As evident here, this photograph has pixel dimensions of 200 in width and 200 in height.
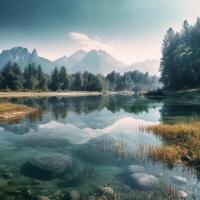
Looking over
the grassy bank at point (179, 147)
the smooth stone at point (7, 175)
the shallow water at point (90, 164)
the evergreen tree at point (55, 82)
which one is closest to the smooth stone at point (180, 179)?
the shallow water at point (90, 164)

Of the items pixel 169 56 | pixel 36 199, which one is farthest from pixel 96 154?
pixel 169 56

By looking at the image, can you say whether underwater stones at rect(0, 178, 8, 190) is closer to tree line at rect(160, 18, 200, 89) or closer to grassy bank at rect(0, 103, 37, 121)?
grassy bank at rect(0, 103, 37, 121)

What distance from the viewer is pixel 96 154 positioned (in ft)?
71.1

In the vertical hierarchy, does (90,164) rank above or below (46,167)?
below

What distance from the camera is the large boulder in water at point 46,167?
16391 mm

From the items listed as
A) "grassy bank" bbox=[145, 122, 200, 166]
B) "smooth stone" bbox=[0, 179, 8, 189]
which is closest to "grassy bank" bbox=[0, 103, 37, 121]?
"grassy bank" bbox=[145, 122, 200, 166]

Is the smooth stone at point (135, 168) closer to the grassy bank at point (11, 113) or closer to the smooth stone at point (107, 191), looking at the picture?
the smooth stone at point (107, 191)

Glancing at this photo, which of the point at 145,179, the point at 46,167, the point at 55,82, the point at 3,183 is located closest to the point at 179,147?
the point at 145,179

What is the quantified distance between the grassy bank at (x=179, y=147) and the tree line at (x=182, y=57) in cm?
6329

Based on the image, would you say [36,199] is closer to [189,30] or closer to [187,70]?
[187,70]

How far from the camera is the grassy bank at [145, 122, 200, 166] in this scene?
1869cm

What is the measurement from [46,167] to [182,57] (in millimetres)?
83741

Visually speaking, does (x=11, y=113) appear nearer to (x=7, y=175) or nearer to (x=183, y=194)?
(x=7, y=175)

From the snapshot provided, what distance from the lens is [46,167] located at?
56.5 feet
